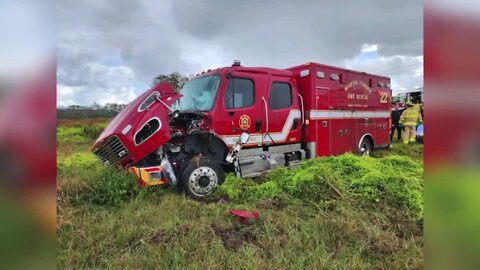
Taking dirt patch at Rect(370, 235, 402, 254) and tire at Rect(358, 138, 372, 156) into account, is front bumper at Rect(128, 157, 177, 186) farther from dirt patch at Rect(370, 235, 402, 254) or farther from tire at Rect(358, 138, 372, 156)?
tire at Rect(358, 138, 372, 156)

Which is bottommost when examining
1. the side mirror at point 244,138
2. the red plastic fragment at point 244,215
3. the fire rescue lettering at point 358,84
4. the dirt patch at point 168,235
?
the dirt patch at point 168,235

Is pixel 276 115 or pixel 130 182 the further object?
pixel 276 115

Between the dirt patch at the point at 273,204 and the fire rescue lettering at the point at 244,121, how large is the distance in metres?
1.97

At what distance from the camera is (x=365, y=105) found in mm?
8812

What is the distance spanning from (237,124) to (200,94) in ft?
3.02

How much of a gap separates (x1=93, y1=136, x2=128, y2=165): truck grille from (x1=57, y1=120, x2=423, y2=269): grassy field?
190mm

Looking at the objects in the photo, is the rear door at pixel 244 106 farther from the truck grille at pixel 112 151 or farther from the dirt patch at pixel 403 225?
the dirt patch at pixel 403 225

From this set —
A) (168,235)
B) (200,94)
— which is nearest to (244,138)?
(200,94)

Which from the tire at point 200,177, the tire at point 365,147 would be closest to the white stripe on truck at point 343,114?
the tire at point 365,147

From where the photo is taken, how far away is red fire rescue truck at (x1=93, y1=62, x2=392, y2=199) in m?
4.96

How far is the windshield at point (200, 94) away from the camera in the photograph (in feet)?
19.4
